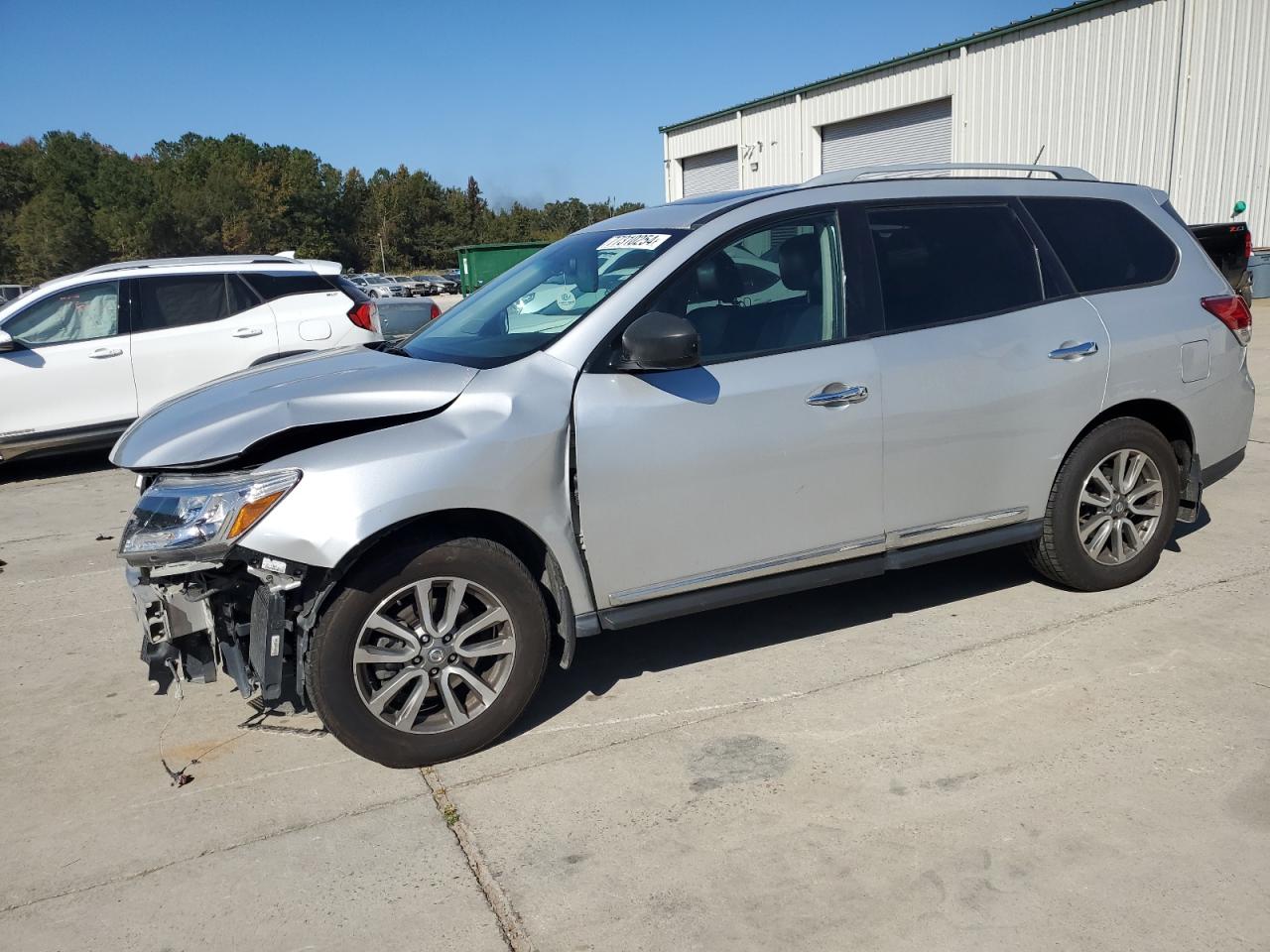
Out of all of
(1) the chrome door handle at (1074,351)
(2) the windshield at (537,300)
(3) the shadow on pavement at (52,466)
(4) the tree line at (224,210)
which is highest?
(4) the tree line at (224,210)

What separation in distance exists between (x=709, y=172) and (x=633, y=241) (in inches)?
1202

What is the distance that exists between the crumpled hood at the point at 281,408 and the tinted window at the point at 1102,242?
2.78 m

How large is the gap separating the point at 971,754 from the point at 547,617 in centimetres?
152

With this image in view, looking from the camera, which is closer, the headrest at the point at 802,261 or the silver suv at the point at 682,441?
the silver suv at the point at 682,441

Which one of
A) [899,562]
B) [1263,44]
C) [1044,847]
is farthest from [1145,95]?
[1044,847]

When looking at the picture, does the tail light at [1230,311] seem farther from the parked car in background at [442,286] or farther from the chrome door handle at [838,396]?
the parked car in background at [442,286]

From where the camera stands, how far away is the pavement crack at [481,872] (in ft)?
8.87

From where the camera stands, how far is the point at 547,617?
369 cm

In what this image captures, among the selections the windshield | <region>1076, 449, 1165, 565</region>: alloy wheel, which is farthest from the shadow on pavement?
<region>1076, 449, 1165, 565</region>: alloy wheel

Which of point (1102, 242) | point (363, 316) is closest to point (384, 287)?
point (363, 316)

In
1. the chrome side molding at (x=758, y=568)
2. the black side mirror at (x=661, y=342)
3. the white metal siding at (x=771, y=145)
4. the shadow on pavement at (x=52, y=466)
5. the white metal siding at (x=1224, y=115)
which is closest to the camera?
the black side mirror at (x=661, y=342)

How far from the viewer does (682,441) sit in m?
3.68

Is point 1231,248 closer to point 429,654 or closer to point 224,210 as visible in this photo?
point 429,654

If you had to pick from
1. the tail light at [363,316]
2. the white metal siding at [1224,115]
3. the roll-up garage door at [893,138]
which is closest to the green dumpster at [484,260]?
the roll-up garage door at [893,138]
